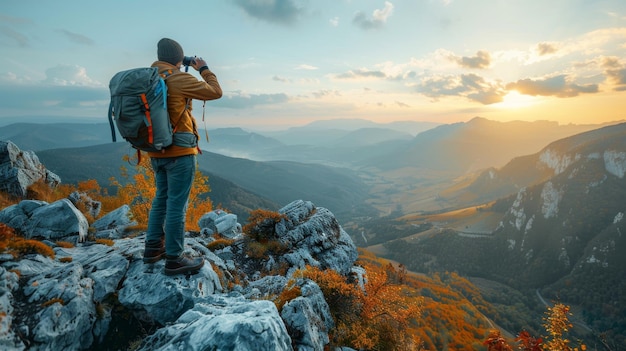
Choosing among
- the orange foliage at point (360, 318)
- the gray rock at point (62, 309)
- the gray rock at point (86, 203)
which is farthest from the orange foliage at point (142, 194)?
the orange foliage at point (360, 318)

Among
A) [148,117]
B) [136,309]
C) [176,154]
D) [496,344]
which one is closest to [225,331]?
[136,309]

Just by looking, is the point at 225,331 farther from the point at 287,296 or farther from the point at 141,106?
the point at 141,106

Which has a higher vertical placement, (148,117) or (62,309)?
(148,117)

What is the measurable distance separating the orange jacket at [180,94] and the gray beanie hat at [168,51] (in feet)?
0.59

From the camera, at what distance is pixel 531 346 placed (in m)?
12.8

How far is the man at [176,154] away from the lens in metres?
7.08

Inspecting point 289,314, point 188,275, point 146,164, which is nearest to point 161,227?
point 188,275

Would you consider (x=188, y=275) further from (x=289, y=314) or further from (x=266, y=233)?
(x=266, y=233)

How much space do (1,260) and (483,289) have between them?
8723 inches

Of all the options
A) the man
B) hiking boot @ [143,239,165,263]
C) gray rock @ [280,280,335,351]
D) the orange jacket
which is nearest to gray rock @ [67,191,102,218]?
hiking boot @ [143,239,165,263]

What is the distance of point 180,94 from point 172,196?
2.72 m

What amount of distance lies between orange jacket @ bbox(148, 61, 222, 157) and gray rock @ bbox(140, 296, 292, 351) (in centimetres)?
413

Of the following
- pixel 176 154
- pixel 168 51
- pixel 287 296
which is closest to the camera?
pixel 176 154

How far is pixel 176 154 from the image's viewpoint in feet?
23.8
